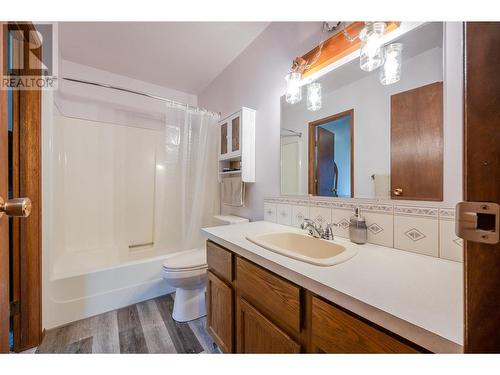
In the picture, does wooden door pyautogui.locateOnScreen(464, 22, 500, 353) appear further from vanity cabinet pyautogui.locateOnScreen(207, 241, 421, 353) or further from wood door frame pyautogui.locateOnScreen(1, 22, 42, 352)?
wood door frame pyautogui.locateOnScreen(1, 22, 42, 352)

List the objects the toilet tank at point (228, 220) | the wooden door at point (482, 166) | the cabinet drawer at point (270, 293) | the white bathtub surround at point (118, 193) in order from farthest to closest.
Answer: the toilet tank at point (228, 220) → the white bathtub surround at point (118, 193) → the cabinet drawer at point (270, 293) → the wooden door at point (482, 166)

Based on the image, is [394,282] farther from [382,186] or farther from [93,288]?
[93,288]

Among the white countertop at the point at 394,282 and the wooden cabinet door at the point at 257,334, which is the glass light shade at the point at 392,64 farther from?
the wooden cabinet door at the point at 257,334

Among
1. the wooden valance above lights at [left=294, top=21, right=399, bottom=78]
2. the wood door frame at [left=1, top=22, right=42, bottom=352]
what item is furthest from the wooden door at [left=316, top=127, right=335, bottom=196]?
the wood door frame at [left=1, top=22, right=42, bottom=352]

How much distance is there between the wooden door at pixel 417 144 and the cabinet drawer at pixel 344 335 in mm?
626

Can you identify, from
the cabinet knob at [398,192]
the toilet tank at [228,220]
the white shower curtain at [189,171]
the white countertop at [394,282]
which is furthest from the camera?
the white shower curtain at [189,171]

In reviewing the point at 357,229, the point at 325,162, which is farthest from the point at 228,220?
the point at 357,229

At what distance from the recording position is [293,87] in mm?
1332

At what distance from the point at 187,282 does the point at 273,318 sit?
37.1 inches

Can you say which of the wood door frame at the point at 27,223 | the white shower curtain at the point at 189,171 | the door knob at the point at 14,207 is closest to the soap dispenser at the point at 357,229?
the door knob at the point at 14,207

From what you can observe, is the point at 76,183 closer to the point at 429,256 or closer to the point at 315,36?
the point at 315,36

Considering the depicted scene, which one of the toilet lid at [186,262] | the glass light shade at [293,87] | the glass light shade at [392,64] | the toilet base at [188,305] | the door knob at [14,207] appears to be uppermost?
the glass light shade at [293,87]

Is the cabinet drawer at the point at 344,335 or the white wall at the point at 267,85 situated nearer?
the cabinet drawer at the point at 344,335

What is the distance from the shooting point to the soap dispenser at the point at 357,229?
962 millimetres
